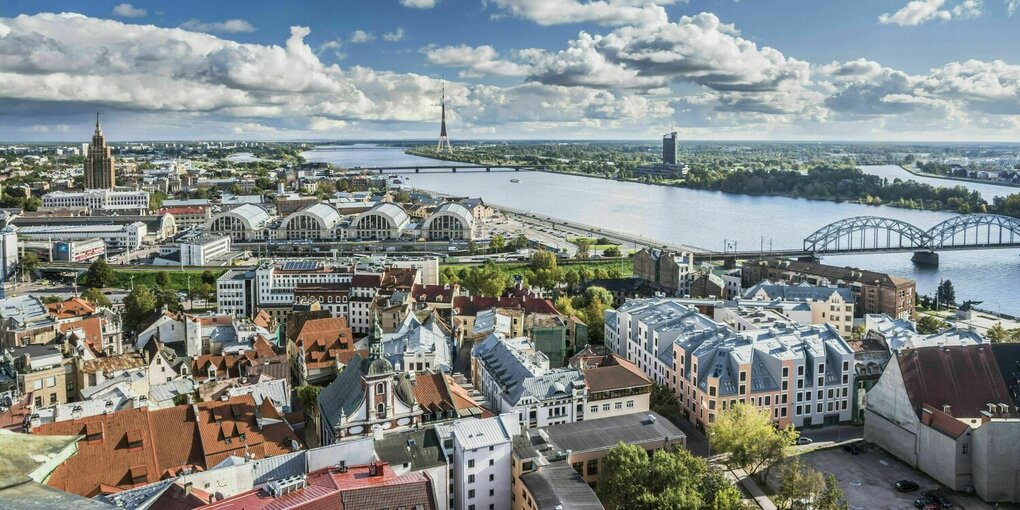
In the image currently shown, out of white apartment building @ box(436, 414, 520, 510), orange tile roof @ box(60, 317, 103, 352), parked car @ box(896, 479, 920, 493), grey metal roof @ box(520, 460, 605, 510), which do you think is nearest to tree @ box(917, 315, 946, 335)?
parked car @ box(896, 479, 920, 493)

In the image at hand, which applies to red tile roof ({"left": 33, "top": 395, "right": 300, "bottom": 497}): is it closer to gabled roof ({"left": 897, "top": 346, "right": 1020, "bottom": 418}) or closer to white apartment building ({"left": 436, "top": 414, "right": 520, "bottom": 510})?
white apartment building ({"left": 436, "top": 414, "right": 520, "bottom": 510})

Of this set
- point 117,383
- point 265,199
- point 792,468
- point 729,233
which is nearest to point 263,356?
point 117,383

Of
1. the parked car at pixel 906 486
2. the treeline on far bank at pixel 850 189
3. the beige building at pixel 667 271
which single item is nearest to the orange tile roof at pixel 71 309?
the beige building at pixel 667 271

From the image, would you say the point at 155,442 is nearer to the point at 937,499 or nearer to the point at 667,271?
the point at 937,499

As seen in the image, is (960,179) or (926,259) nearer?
(926,259)

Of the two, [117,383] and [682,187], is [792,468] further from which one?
[682,187]

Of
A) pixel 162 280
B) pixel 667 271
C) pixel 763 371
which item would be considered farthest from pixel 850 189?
pixel 763 371
